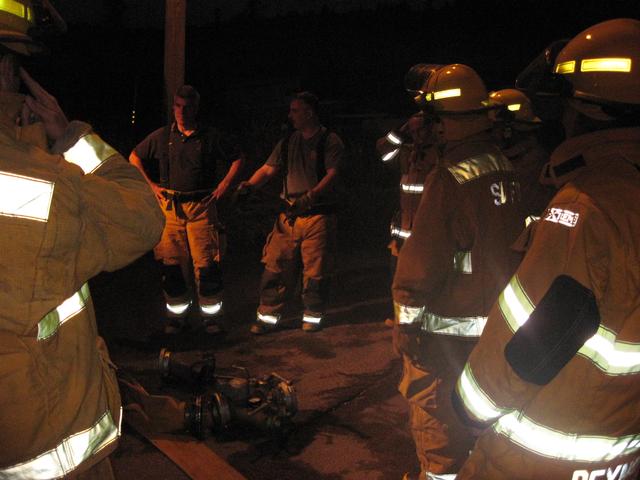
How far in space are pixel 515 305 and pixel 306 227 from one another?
4020mm

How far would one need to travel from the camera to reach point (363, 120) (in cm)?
1355

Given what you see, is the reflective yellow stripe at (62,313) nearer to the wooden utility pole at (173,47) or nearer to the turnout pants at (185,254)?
the turnout pants at (185,254)

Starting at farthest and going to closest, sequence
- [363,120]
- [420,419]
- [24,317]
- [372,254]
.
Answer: [363,120], [372,254], [420,419], [24,317]

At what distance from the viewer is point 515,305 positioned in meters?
1.83

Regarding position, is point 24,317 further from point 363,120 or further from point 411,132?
point 363,120

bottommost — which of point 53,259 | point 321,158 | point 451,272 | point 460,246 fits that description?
point 321,158

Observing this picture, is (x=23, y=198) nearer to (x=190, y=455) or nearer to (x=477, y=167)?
(x=477, y=167)

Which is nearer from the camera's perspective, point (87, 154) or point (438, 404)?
point (87, 154)

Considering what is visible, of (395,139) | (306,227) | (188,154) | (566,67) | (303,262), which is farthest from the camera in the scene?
(303,262)

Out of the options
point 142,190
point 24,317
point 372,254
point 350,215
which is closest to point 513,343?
point 142,190

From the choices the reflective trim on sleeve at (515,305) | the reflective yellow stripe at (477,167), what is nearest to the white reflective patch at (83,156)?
the reflective trim on sleeve at (515,305)

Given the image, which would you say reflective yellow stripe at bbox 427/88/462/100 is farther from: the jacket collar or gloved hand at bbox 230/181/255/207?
gloved hand at bbox 230/181/255/207

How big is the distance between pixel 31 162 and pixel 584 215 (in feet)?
4.92

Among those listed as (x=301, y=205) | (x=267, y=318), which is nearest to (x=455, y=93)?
(x=301, y=205)
